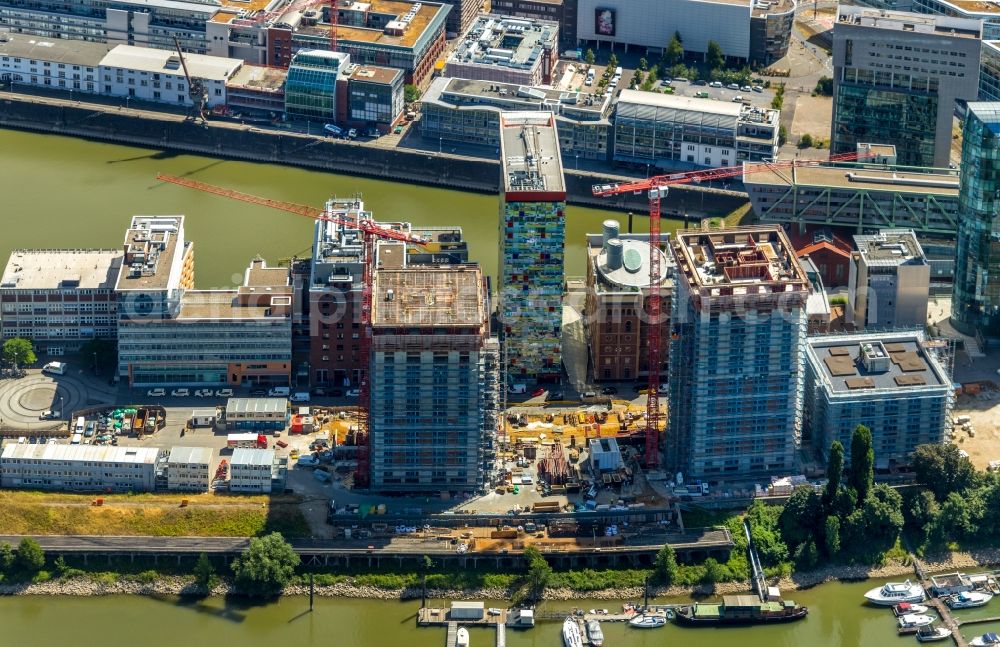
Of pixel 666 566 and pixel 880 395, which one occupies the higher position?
pixel 880 395

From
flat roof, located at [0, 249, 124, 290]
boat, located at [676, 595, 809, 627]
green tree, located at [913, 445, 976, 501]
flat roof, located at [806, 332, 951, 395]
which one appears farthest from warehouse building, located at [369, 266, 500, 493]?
green tree, located at [913, 445, 976, 501]

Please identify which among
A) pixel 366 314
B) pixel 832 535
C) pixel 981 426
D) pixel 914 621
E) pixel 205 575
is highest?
pixel 366 314

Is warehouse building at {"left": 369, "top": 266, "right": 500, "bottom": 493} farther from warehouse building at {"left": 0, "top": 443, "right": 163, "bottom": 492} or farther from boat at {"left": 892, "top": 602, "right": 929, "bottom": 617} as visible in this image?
boat at {"left": 892, "top": 602, "right": 929, "bottom": 617}

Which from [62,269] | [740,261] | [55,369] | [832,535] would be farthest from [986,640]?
[62,269]

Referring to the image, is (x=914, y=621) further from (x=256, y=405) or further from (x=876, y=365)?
(x=256, y=405)

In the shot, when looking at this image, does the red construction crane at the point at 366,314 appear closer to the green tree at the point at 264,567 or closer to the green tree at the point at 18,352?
the green tree at the point at 264,567
